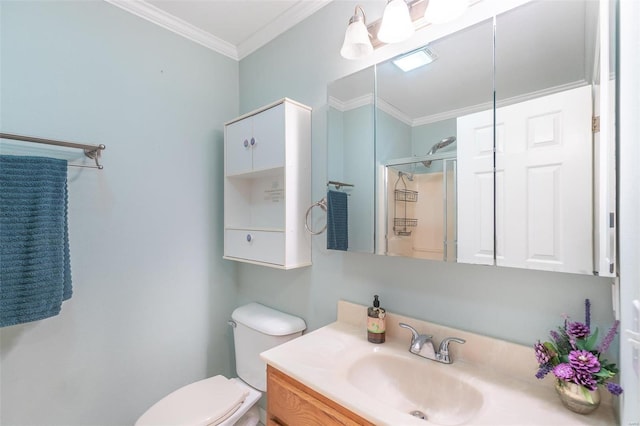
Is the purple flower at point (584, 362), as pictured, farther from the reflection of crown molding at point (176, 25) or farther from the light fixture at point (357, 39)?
the reflection of crown molding at point (176, 25)

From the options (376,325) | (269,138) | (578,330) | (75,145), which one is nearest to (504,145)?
(578,330)

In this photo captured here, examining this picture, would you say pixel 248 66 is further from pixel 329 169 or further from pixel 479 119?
pixel 479 119

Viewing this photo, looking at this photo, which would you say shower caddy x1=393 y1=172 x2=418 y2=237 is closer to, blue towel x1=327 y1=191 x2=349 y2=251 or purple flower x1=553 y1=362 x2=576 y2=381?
blue towel x1=327 y1=191 x2=349 y2=251

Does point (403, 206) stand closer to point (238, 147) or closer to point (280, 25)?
point (238, 147)

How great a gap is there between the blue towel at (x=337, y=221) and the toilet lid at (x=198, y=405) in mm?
850

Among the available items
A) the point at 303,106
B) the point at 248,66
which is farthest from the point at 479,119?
the point at 248,66

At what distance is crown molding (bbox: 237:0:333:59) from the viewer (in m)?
1.48

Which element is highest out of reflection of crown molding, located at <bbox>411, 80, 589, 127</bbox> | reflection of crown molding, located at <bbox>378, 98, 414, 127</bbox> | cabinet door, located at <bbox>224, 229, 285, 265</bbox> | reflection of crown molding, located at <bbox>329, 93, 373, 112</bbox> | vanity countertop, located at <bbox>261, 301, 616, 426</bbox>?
reflection of crown molding, located at <bbox>329, 93, 373, 112</bbox>

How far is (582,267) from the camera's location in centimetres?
76

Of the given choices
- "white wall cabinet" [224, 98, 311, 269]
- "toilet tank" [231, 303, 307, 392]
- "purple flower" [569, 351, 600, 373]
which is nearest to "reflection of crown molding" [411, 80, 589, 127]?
"white wall cabinet" [224, 98, 311, 269]

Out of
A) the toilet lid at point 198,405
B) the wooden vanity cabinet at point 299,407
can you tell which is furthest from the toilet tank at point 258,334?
the wooden vanity cabinet at point 299,407

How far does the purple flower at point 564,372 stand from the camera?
2.30 ft

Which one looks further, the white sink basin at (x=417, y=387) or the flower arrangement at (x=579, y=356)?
the white sink basin at (x=417, y=387)

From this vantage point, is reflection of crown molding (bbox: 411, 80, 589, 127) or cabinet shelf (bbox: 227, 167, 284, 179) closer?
reflection of crown molding (bbox: 411, 80, 589, 127)
